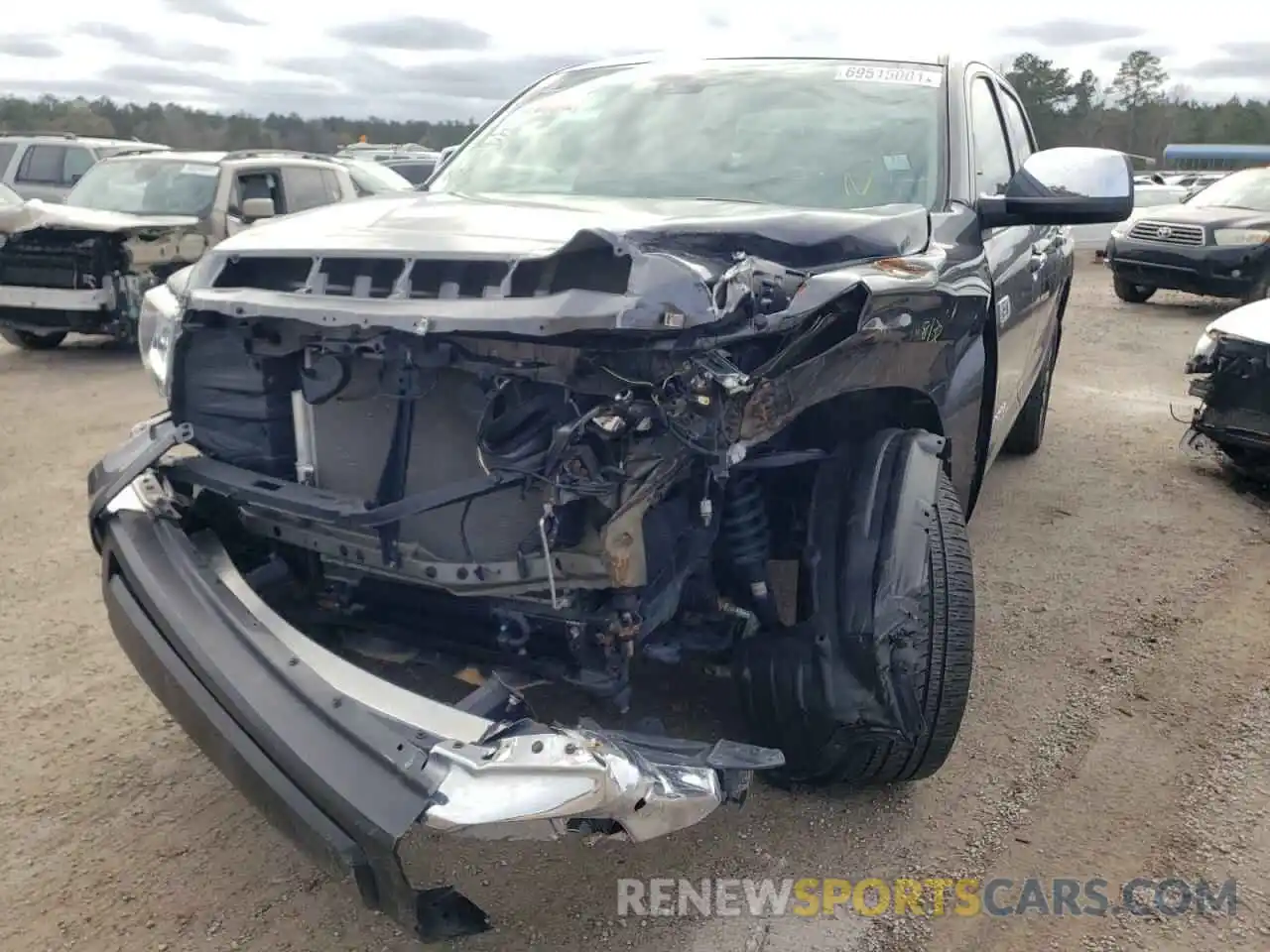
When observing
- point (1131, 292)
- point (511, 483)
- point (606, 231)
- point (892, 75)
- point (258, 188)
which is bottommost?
point (1131, 292)

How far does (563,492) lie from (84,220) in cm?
805

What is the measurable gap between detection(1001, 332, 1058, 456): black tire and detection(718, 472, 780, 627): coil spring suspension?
11.3ft

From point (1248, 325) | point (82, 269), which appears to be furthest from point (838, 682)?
point (82, 269)

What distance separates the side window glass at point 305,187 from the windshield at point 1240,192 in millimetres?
10365

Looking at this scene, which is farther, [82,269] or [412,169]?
[412,169]

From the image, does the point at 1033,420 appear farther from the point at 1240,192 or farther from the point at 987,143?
the point at 1240,192

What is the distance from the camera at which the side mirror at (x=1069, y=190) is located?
314 centimetres

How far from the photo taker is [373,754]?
194 centimetres

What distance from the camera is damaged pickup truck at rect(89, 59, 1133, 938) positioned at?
2.03m

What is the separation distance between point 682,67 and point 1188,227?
10.5 meters

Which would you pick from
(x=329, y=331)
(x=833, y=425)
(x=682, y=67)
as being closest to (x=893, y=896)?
(x=833, y=425)

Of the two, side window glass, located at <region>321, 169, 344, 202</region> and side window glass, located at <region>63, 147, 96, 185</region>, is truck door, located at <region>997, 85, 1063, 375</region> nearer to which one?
side window glass, located at <region>321, 169, 344, 202</region>

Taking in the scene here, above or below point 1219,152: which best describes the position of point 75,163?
below

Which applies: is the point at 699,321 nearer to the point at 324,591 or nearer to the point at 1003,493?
the point at 324,591
